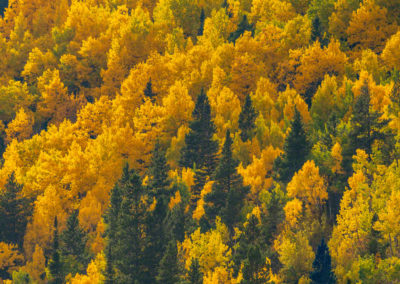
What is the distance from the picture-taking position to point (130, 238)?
2180 inches

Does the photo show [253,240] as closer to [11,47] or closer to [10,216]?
[10,216]

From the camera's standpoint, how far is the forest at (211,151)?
50031 mm

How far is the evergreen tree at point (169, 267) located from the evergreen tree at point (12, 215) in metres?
28.3

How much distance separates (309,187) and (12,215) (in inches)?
1462

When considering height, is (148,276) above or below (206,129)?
below

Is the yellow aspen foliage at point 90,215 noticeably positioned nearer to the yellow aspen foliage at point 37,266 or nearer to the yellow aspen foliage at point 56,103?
the yellow aspen foliage at point 37,266

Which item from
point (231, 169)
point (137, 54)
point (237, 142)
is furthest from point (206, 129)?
point (137, 54)

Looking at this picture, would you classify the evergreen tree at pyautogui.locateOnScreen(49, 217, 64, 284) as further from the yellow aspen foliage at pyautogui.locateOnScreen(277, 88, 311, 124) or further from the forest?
the yellow aspen foliage at pyautogui.locateOnScreen(277, 88, 311, 124)

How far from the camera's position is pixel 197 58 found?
3932 inches

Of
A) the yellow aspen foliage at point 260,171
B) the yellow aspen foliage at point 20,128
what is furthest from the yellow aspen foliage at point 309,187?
the yellow aspen foliage at point 20,128

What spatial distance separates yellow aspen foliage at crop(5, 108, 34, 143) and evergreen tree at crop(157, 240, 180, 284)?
6168cm

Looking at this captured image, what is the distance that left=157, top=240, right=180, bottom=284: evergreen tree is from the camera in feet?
165

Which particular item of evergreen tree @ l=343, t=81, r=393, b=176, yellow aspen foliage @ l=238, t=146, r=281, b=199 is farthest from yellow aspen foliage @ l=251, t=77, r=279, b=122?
evergreen tree @ l=343, t=81, r=393, b=176

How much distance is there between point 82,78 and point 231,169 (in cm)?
6282
